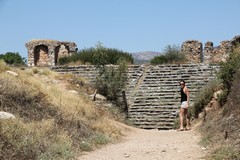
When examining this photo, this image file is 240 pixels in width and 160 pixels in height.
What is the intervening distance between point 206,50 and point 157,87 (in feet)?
30.0

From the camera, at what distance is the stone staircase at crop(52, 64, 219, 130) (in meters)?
16.6

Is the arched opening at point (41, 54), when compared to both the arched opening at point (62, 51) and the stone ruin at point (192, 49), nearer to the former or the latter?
the arched opening at point (62, 51)

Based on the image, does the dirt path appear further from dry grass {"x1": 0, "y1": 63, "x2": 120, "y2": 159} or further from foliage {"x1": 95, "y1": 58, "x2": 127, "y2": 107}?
foliage {"x1": 95, "y1": 58, "x2": 127, "y2": 107}

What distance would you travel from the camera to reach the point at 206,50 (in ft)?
87.8

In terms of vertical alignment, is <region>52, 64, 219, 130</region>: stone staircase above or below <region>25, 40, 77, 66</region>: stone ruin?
below

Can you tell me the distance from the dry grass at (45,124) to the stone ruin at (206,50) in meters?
14.8

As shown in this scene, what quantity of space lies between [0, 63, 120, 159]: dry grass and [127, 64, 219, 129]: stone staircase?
12.2ft

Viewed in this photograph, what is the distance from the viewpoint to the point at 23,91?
1131 centimetres

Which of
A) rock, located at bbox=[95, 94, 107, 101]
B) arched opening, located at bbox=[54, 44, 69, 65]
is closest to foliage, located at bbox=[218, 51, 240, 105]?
rock, located at bbox=[95, 94, 107, 101]

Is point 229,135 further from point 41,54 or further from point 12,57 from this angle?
point 12,57

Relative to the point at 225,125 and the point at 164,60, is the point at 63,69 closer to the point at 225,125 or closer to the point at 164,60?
the point at 164,60

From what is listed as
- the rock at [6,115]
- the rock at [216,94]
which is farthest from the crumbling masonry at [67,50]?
the rock at [6,115]

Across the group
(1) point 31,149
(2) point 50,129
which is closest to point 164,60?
(2) point 50,129

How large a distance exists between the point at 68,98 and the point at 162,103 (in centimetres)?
540
